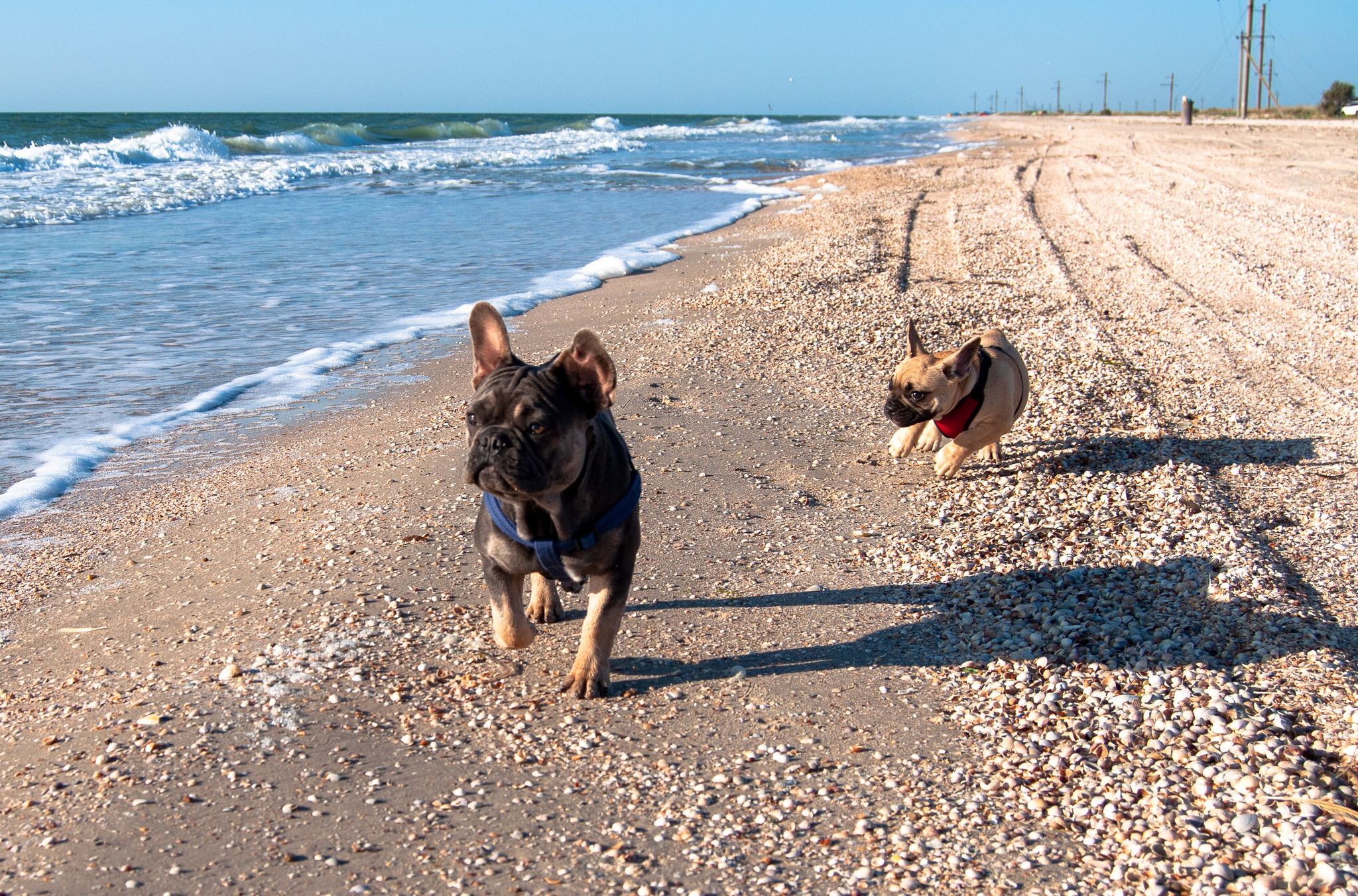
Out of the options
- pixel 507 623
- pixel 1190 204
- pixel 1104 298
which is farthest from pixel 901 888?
pixel 1190 204

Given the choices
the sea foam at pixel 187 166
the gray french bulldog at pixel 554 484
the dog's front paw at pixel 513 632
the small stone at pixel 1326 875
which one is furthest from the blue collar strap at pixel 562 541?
the sea foam at pixel 187 166

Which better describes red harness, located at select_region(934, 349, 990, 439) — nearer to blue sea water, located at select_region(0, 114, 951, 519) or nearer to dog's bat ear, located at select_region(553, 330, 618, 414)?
dog's bat ear, located at select_region(553, 330, 618, 414)

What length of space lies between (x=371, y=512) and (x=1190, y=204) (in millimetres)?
17603

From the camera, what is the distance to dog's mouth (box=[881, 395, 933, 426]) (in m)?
5.66

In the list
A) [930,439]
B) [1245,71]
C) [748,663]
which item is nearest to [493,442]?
[748,663]

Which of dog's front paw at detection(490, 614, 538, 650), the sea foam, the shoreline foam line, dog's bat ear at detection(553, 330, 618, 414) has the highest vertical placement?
the sea foam

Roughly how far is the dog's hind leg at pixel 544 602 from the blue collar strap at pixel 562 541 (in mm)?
701

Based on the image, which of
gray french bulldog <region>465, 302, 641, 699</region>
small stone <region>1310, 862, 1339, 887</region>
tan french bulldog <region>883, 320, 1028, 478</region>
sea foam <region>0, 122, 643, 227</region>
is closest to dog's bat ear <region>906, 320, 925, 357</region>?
tan french bulldog <region>883, 320, 1028, 478</region>

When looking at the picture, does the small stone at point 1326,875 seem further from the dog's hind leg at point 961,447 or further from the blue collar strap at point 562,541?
the dog's hind leg at point 961,447

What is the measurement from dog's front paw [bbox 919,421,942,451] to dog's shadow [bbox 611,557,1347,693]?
1684mm

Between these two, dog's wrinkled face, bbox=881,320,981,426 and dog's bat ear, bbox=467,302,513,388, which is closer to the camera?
dog's bat ear, bbox=467,302,513,388

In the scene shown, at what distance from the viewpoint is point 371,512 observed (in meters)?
5.34

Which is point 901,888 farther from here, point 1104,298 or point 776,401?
point 1104,298

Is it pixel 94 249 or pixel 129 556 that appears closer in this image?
pixel 129 556
